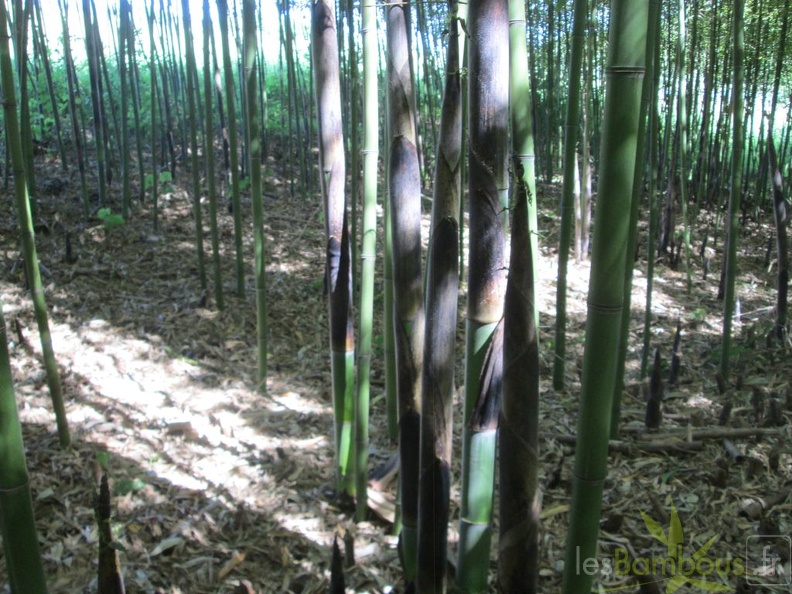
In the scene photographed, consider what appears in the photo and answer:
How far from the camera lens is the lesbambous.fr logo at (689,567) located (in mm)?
2006

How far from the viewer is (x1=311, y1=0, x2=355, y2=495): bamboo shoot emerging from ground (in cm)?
204

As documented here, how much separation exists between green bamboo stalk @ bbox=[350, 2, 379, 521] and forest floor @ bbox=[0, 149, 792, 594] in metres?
0.33

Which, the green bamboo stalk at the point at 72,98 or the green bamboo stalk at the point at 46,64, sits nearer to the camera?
the green bamboo stalk at the point at 72,98

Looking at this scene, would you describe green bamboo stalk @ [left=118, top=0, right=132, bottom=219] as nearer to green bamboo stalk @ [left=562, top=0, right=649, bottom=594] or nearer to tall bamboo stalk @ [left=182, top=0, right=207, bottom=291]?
tall bamboo stalk @ [left=182, top=0, right=207, bottom=291]

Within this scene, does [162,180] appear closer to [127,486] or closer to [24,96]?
[24,96]

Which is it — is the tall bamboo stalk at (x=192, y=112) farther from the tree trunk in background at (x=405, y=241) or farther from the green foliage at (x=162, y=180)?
the tree trunk in background at (x=405, y=241)

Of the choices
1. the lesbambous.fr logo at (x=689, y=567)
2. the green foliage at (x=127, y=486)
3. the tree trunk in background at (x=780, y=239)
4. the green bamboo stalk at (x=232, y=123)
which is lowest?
the lesbambous.fr logo at (x=689, y=567)

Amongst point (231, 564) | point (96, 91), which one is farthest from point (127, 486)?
point (96, 91)

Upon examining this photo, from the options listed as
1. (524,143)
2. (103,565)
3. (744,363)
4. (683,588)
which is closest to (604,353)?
(524,143)

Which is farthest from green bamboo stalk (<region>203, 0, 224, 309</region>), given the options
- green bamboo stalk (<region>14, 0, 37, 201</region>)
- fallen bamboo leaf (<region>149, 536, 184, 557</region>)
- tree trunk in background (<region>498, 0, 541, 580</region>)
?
tree trunk in background (<region>498, 0, 541, 580</region>)

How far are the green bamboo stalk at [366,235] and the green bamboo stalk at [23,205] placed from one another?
1239 mm

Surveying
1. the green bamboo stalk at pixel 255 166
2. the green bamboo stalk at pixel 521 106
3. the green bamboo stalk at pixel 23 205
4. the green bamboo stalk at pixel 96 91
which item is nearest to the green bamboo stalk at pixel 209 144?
the green bamboo stalk at pixel 255 166

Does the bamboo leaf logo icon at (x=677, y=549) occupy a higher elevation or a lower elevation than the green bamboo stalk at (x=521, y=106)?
lower

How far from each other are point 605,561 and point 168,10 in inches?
244
